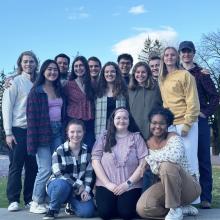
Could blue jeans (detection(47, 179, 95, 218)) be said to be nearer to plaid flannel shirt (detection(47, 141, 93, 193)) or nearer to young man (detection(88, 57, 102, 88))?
plaid flannel shirt (detection(47, 141, 93, 193))

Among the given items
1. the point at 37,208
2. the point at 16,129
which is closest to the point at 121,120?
the point at 16,129

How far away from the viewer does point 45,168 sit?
6234mm

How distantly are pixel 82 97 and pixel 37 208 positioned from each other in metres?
1.79

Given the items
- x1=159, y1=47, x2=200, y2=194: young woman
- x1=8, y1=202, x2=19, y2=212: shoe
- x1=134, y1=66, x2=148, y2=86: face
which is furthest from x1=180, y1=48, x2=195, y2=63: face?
x1=8, y1=202, x2=19, y2=212: shoe

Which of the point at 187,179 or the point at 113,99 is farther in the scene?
the point at 113,99

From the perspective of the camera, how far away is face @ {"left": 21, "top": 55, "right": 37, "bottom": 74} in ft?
21.9

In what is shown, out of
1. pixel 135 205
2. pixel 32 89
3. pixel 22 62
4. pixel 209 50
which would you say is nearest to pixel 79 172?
pixel 135 205

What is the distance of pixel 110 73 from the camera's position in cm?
641

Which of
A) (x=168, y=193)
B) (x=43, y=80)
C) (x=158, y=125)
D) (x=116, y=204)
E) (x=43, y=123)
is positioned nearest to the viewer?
(x=168, y=193)

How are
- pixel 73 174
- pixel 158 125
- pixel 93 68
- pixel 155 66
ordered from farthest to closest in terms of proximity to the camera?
pixel 155 66, pixel 93 68, pixel 73 174, pixel 158 125

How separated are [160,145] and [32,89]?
2093 millimetres

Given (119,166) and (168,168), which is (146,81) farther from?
(168,168)

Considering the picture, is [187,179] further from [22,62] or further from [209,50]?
[209,50]

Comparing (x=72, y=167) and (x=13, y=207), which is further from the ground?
(x=72, y=167)
